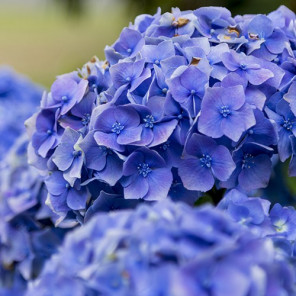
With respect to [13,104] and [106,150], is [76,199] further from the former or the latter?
[13,104]

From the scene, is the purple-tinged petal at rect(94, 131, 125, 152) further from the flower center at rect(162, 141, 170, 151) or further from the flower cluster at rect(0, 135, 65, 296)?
the flower cluster at rect(0, 135, 65, 296)

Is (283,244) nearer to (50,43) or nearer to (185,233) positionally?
(185,233)

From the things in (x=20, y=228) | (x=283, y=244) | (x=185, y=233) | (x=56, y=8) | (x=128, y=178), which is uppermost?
(x=185, y=233)

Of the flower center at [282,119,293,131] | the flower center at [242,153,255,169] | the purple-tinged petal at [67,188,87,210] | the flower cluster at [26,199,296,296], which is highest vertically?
the flower cluster at [26,199,296,296]

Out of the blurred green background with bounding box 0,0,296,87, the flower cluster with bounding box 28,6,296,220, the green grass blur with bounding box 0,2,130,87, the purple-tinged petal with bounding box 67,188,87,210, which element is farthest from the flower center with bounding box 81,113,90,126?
the green grass blur with bounding box 0,2,130,87

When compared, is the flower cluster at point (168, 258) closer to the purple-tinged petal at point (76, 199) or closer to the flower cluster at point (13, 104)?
the purple-tinged petal at point (76, 199)

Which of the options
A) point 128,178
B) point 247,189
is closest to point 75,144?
point 128,178

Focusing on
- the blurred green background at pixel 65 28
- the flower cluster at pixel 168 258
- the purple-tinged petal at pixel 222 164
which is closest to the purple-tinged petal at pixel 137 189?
the purple-tinged petal at pixel 222 164
